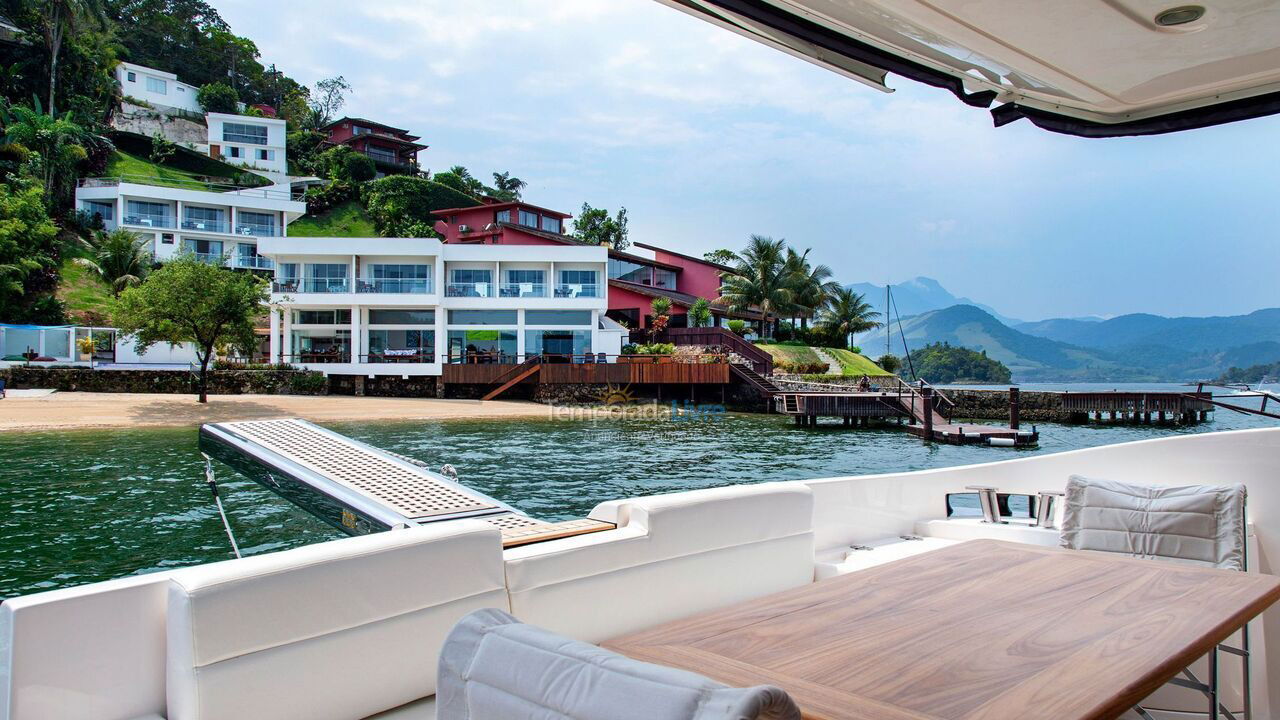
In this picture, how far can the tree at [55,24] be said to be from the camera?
1825 inches

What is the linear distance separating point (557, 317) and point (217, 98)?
42.9 m

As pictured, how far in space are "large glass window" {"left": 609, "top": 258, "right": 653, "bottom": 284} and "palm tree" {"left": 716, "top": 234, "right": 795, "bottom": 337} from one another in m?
4.01

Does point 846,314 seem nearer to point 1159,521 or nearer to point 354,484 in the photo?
point 1159,521

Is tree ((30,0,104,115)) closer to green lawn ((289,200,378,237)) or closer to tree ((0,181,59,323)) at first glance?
tree ((0,181,59,323))

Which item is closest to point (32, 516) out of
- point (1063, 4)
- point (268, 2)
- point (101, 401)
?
point (1063, 4)

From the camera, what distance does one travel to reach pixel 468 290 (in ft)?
98.9

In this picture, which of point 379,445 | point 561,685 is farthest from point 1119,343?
point 561,685

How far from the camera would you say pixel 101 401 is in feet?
75.2

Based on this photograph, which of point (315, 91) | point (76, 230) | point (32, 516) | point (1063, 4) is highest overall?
point (315, 91)

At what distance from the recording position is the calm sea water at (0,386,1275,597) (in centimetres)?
856

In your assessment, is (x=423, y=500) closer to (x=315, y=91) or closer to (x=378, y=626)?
(x=378, y=626)

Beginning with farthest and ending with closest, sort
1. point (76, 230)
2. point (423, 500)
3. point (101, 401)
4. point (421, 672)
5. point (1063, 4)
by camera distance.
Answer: point (76, 230) → point (101, 401) → point (423, 500) → point (421, 672) → point (1063, 4)

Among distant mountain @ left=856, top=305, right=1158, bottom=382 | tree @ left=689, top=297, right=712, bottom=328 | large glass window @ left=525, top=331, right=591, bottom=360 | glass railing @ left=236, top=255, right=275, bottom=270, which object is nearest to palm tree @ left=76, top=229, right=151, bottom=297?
glass railing @ left=236, top=255, right=275, bottom=270

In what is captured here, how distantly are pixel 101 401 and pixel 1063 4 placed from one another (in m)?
27.6
